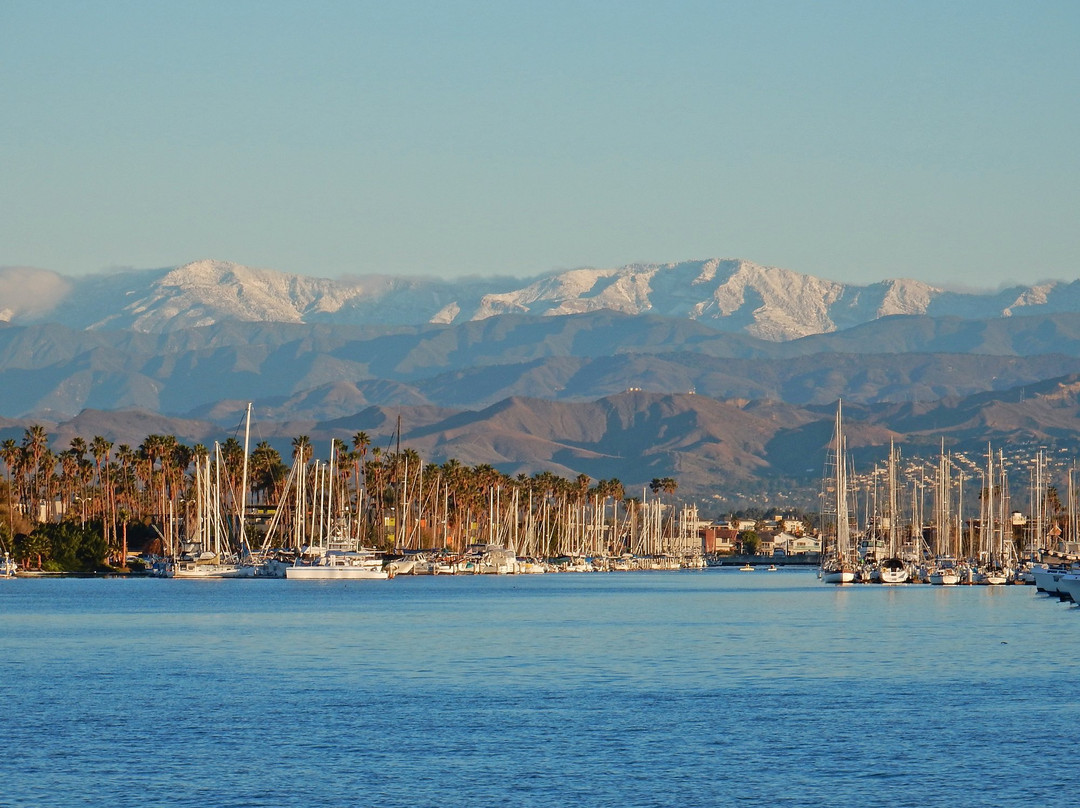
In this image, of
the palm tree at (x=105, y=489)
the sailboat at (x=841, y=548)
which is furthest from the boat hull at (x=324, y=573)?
the sailboat at (x=841, y=548)

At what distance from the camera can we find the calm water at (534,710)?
41.5m

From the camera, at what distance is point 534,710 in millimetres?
54281

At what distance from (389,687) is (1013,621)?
157 feet

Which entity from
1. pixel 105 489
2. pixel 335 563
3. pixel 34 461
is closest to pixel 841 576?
pixel 335 563

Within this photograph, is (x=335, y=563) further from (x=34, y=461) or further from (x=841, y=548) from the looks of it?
(x=841, y=548)

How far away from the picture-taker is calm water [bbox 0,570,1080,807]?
4147 cm

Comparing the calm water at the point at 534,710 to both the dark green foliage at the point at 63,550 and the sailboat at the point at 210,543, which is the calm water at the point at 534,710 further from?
the dark green foliage at the point at 63,550

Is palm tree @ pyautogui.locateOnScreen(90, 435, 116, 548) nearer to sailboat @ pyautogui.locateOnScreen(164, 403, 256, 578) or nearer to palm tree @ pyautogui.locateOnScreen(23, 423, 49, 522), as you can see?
palm tree @ pyautogui.locateOnScreen(23, 423, 49, 522)

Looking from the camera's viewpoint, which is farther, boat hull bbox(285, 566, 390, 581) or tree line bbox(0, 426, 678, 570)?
tree line bbox(0, 426, 678, 570)

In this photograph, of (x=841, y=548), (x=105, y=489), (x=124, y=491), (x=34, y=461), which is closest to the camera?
(x=841, y=548)

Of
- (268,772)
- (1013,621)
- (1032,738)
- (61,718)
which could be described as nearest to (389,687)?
(61,718)

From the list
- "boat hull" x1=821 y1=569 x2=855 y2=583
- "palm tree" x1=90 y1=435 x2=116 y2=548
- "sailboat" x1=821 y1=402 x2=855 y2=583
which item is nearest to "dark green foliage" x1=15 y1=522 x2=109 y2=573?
"palm tree" x1=90 y1=435 x2=116 y2=548

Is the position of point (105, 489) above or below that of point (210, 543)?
above

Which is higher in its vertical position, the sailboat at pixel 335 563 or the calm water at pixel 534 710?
the sailboat at pixel 335 563
